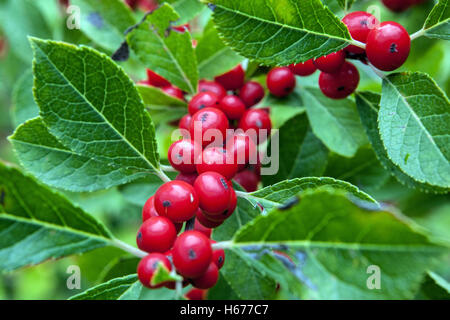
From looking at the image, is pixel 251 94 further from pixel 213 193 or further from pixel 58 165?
pixel 58 165

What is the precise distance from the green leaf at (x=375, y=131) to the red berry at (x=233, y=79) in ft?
1.75

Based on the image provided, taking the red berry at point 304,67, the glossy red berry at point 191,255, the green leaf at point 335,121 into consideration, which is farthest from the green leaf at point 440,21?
the glossy red berry at point 191,255

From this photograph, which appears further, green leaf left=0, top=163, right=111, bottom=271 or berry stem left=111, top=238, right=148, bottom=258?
berry stem left=111, top=238, right=148, bottom=258

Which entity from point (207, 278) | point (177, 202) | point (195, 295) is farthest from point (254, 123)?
point (195, 295)

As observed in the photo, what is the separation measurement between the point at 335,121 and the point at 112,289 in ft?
3.86

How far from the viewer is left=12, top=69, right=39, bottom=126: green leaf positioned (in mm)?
2379

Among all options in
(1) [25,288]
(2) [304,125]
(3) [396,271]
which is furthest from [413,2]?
(1) [25,288]

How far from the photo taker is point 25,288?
4.93 meters

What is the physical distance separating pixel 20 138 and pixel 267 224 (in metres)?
1.02

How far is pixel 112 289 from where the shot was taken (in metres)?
1.41

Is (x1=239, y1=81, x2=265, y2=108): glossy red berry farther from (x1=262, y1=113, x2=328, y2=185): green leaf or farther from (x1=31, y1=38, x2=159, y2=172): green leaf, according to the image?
(x1=31, y1=38, x2=159, y2=172): green leaf

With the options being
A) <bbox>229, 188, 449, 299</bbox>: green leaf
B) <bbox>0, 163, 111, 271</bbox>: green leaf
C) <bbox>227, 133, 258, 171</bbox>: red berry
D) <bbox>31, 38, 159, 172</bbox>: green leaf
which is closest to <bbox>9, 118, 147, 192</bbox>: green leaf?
<bbox>31, 38, 159, 172</bbox>: green leaf

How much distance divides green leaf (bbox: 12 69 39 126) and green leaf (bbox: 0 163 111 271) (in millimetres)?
1189
